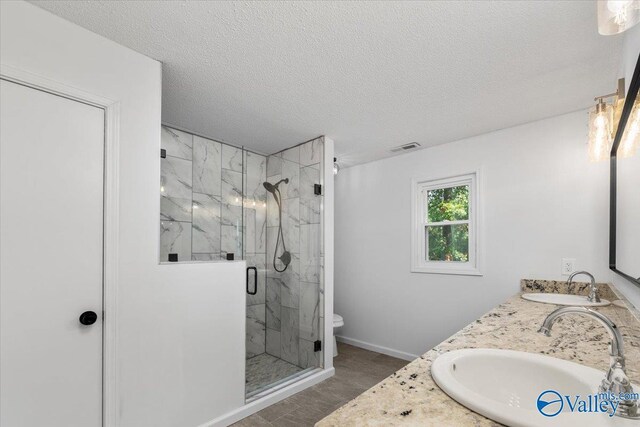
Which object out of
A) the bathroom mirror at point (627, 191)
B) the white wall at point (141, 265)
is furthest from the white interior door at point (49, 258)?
the bathroom mirror at point (627, 191)

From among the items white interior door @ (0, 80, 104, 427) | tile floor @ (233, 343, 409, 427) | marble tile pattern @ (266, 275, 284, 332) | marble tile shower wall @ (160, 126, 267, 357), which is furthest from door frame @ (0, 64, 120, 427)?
marble tile pattern @ (266, 275, 284, 332)

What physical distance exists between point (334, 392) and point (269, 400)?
60 centimetres

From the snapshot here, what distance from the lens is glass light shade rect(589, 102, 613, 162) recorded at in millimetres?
1771

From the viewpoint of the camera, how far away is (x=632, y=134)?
1.46m

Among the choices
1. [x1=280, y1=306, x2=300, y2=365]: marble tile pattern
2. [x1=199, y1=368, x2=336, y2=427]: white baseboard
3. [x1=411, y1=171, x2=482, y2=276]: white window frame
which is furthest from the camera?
[x1=280, y1=306, x2=300, y2=365]: marble tile pattern

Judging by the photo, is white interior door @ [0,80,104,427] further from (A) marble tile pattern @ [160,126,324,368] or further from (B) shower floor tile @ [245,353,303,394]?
(B) shower floor tile @ [245,353,303,394]

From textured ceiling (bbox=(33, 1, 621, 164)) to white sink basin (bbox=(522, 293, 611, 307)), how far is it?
142cm

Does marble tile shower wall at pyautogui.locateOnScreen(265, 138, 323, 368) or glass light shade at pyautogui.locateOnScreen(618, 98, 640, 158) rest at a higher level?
glass light shade at pyautogui.locateOnScreen(618, 98, 640, 158)

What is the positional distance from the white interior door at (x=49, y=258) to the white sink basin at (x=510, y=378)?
1.60 meters

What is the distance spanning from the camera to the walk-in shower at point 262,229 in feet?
9.55

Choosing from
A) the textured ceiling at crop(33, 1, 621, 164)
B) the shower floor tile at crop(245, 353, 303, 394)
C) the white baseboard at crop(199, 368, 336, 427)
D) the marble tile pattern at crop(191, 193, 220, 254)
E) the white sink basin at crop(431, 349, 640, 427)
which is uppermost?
the textured ceiling at crop(33, 1, 621, 164)

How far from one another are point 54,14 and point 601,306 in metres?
3.33

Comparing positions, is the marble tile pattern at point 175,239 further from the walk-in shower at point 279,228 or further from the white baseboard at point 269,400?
the white baseboard at point 269,400

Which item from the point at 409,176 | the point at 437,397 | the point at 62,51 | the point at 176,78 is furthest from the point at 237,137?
the point at 437,397
